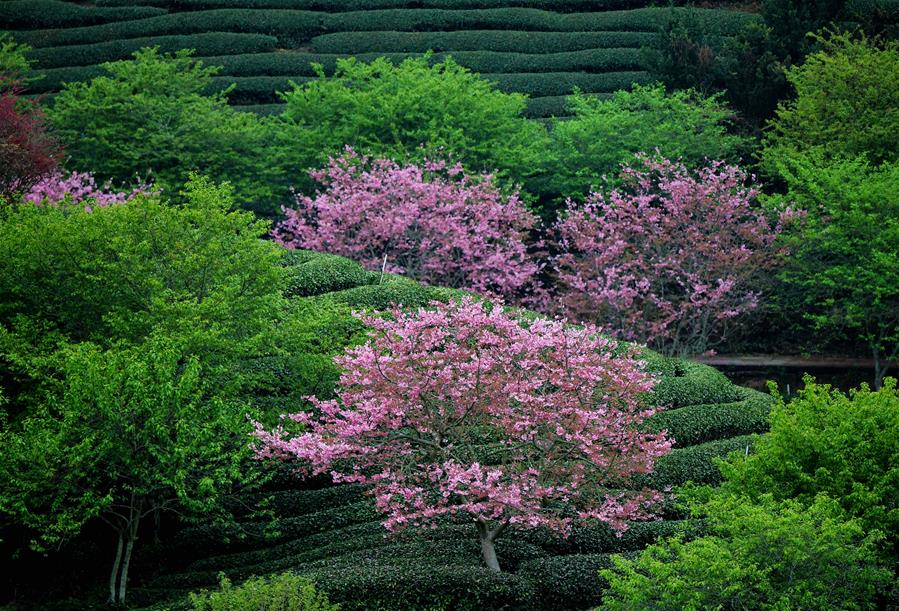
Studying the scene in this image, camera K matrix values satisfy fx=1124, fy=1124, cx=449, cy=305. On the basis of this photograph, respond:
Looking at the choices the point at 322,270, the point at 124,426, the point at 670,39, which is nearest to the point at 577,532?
the point at 124,426

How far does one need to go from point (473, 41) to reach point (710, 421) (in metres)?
31.5

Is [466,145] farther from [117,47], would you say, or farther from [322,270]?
[117,47]

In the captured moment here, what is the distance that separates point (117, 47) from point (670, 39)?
83.2ft

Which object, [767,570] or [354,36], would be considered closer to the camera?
[767,570]

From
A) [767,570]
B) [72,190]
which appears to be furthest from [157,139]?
[767,570]

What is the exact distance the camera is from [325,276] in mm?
28344

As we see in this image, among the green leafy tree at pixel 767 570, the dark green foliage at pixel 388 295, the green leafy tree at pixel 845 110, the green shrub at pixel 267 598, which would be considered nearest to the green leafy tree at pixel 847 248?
the green leafy tree at pixel 845 110

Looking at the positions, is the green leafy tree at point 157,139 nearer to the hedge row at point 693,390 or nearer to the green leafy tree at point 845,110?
the hedge row at point 693,390

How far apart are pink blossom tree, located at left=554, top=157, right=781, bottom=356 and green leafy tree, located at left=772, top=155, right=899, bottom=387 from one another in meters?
1.04

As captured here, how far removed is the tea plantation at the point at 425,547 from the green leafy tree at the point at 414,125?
11327 millimetres

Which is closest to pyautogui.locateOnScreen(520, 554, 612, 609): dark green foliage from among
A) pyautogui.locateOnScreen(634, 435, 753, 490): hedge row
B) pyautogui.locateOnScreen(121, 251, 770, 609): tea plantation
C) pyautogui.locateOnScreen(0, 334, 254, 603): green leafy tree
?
pyautogui.locateOnScreen(121, 251, 770, 609): tea plantation

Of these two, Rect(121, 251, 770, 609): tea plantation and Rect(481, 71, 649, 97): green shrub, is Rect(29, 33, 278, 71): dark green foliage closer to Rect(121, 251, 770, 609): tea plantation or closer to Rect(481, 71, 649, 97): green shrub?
Rect(481, 71, 649, 97): green shrub

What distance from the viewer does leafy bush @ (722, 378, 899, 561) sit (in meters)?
16.0

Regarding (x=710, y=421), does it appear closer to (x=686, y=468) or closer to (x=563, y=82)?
(x=686, y=468)
